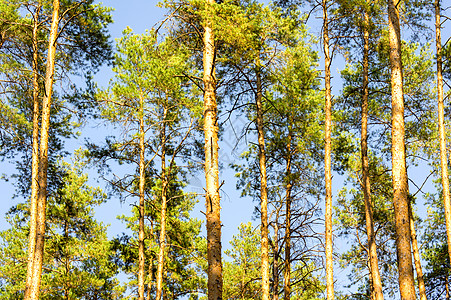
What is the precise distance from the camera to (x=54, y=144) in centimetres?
1641

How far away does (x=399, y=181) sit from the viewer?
29.3 ft

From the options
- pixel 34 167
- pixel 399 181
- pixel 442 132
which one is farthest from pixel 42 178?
pixel 442 132

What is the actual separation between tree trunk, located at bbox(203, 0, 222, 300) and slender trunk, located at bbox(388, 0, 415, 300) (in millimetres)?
3312

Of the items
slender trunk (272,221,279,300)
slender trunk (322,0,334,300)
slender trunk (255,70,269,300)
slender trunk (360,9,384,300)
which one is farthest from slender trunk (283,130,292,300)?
slender trunk (360,9,384,300)

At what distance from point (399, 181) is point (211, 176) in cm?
361

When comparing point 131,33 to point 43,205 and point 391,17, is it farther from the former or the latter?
point 391,17

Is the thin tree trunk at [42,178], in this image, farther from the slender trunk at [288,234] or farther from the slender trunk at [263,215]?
the slender trunk at [288,234]

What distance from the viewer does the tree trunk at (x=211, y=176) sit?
26.8 feet

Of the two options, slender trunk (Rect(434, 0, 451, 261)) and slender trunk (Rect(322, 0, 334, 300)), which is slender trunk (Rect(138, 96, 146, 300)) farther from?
slender trunk (Rect(434, 0, 451, 261))

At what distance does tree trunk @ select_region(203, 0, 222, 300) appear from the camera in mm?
8156

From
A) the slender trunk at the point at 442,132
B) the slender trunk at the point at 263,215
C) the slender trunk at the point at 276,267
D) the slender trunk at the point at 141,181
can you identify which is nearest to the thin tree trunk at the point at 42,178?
the slender trunk at the point at 141,181

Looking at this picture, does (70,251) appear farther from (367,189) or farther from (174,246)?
(367,189)

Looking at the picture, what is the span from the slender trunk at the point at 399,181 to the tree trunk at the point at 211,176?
10.9 feet

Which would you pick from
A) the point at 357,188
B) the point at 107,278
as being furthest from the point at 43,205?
the point at 357,188
